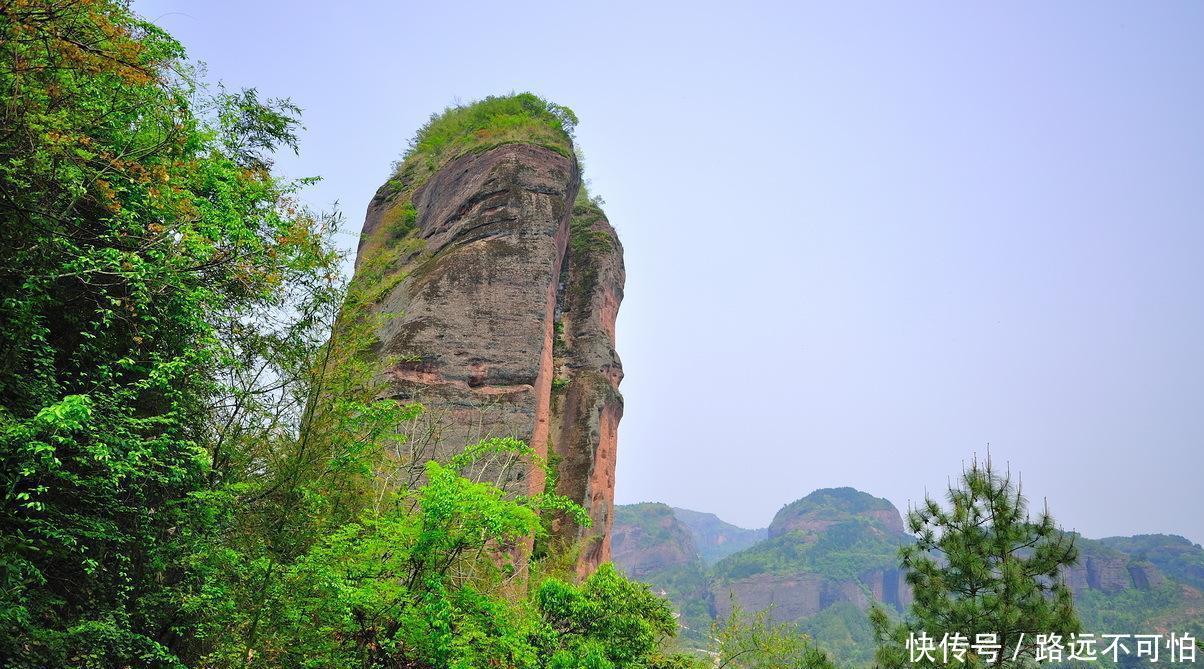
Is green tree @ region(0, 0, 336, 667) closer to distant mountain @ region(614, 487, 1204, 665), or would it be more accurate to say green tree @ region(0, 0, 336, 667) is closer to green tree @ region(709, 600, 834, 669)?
green tree @ region(709, 600, 834, 669)

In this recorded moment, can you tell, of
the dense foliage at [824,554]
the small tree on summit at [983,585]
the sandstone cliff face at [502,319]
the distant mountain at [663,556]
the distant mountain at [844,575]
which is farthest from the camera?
the dense foliage at [824,554]

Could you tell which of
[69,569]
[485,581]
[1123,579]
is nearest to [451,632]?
[485,581]

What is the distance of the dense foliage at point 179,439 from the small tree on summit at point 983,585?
534 cm

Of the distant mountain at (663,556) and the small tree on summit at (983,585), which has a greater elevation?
the small tree on summit at (983,585)

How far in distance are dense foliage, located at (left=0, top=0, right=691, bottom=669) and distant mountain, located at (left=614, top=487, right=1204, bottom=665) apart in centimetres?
7805

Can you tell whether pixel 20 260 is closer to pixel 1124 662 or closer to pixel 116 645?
pixel 116 645

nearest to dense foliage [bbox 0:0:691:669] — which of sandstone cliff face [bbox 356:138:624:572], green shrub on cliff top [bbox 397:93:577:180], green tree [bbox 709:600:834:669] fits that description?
sandstone cliff face [bbox 356:138:624:572]

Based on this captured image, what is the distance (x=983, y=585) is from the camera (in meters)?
11.7

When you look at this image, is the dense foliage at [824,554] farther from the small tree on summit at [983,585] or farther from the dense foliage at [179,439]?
the dense foliage at [179,439]

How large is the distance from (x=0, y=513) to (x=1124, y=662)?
8582 cm

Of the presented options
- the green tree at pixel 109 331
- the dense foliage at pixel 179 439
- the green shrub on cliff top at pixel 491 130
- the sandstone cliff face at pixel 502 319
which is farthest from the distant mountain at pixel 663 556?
the green tree at pixel 109 331

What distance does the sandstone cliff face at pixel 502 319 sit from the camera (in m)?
17.1

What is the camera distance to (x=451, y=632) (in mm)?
7664

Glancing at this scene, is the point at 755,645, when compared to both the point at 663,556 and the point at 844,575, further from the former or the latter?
the point at 663,556
